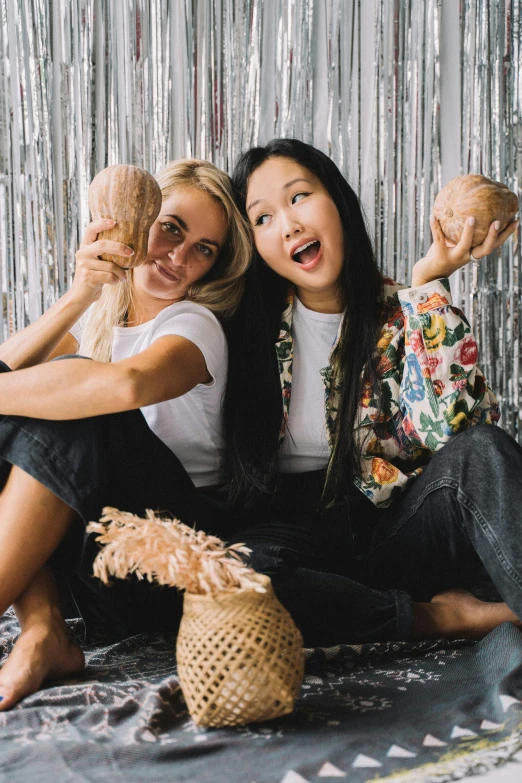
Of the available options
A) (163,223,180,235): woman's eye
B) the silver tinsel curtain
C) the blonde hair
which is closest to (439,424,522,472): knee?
the blonde hair

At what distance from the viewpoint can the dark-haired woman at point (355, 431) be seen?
3.92 feet

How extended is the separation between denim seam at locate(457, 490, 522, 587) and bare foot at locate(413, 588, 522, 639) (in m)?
0.22

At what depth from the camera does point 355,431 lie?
145 cm

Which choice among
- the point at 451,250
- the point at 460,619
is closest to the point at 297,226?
the point at 451,250

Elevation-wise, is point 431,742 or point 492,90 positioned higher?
point 492,90

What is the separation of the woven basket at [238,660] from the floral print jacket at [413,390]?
54 centimetres

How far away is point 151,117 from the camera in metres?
1.95

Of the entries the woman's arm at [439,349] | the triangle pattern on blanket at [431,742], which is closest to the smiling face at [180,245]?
the woman's arm at [439,349]

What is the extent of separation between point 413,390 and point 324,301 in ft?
1.04

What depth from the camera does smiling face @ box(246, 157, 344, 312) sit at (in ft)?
4.91

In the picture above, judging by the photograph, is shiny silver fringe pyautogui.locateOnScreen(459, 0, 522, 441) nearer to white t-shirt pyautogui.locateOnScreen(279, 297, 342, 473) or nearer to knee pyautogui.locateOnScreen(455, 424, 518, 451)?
white t-shirt pyautogui.locateOnScreen(279, 297, 342, 473)

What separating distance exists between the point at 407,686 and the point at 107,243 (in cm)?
82

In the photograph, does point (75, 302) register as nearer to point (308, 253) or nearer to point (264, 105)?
point (308, 253)

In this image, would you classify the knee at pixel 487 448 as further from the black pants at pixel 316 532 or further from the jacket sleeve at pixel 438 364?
the jacket sleeve at pixel 438 364
